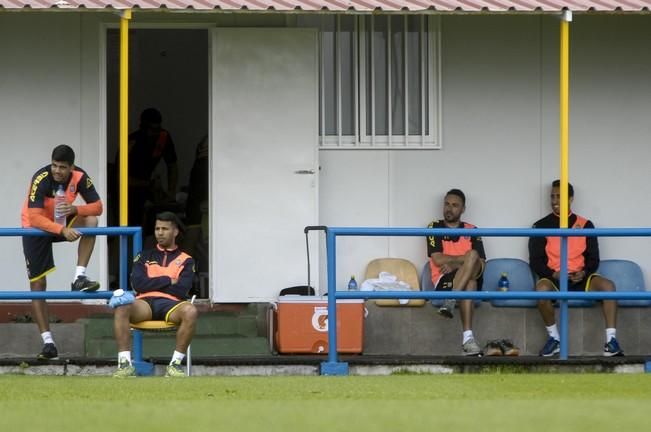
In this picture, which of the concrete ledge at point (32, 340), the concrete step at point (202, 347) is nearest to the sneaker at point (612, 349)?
the concrete step at point (202, 347)

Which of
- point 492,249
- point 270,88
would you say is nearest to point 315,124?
point 270,88

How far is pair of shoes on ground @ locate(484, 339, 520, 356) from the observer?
14.9 meters

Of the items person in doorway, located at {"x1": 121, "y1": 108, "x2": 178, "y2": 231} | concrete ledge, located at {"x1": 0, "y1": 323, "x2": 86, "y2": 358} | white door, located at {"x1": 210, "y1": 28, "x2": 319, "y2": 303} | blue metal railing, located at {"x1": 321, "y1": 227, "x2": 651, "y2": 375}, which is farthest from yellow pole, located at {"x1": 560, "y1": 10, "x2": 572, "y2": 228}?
person in doorway, located at {"x1": 121, "y1": 108, "x2": 178, "y2": 231}

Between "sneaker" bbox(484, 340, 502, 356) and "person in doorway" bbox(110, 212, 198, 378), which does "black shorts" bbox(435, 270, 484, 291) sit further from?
"person in doorway" bbox(110, 212, 198, 378)

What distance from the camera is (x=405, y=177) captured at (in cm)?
1605

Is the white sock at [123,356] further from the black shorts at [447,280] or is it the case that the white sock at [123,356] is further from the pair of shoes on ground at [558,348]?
the pair of shoes on ground at [558,348]

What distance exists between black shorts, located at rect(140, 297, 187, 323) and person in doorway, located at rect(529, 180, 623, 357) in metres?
3.35

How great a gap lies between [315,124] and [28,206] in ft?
9.23

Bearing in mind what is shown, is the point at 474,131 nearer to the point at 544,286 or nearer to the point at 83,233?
the point at 544,286

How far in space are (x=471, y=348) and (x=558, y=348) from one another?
31.1 inches

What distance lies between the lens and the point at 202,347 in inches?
588

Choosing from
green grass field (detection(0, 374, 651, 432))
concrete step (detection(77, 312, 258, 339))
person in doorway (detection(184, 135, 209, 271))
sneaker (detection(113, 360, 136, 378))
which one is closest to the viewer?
green grass field (detection(0, 374, 651, 432))

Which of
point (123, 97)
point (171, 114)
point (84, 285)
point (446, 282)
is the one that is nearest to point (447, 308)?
point (446, 282)

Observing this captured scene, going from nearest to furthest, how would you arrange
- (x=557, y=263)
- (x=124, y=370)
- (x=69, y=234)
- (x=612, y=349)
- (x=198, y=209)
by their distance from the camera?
1. (x=124, y=370)
2. (x=69, y=234)
3. (x=612, y=349)
4. (x=557, y=263)
5. (x=198, y=209)
